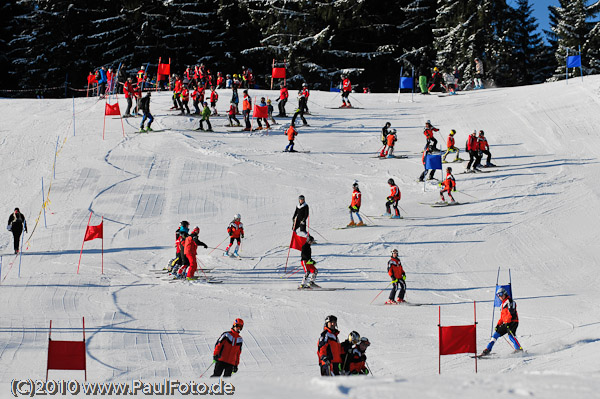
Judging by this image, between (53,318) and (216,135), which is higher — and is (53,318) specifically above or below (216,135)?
below

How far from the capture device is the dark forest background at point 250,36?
52.1 m

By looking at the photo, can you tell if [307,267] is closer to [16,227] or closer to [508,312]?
[508,312]

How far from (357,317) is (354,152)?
595 inches

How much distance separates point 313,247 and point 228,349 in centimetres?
929

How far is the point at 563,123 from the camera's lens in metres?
30.2

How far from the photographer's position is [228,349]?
1031 centimetres

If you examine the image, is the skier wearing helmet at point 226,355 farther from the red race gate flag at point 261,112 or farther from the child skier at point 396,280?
the red race gate flag at point 261,112

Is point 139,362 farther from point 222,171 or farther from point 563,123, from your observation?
point 563,123

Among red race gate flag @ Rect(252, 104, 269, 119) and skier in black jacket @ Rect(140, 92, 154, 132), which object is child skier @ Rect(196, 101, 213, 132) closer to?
red race gate flag @ Rect(252, 104, 269, 119)

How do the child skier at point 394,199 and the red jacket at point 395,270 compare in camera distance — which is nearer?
the red jacket at point 395,270

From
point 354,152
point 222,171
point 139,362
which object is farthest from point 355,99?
point 139,362

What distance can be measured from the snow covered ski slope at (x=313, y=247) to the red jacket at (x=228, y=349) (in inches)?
39.1

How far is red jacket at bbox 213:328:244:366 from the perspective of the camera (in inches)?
405

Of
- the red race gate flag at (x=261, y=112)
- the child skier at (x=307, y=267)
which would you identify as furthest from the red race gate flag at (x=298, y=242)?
the red race gate flag at (x=261, y=112)
